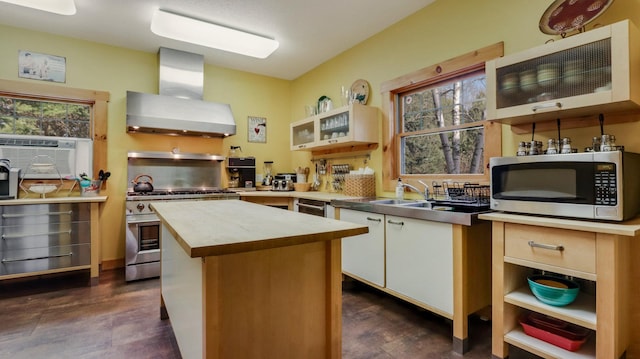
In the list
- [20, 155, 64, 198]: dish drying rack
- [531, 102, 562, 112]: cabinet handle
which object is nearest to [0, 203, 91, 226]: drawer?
[20, 155, 64, 198]: dish drying rack

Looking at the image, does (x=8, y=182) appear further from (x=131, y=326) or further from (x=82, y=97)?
(x=131, y=326)

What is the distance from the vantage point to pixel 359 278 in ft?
8.89

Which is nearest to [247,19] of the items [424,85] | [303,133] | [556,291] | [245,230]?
[303,133]

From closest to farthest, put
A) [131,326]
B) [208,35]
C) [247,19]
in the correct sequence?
[131,326]
[247,19]
[208,35]

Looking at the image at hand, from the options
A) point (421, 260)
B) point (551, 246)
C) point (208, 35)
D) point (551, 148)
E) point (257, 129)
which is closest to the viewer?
point (551, 246)

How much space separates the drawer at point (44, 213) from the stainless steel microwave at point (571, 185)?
141 inches

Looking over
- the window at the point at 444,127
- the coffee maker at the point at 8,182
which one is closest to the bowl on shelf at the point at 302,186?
the window at the point at 444,127

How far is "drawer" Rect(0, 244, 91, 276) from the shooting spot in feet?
9.18

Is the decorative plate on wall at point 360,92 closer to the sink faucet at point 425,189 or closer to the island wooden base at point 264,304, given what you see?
the sink faucet at point 425,189

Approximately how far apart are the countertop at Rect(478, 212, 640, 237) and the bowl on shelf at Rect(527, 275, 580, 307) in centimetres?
35

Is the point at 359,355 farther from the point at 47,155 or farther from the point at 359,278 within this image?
the point at 47,155

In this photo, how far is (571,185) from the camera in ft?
5.14

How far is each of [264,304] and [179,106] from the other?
3.18 meters

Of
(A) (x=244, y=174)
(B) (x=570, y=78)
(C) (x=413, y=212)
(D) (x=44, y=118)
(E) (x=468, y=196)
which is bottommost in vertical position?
(C) (x=413, y=212)
